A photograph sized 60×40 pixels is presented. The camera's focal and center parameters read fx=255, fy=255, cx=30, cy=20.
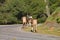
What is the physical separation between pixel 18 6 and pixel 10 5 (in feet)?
6.02

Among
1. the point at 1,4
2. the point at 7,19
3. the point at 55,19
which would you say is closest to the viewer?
the point at 55,19

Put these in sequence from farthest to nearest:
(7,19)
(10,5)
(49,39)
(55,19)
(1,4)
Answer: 1. (1,4)
2. (10,5)
3. (7,19)
4. (55,19)
5. (49,39)

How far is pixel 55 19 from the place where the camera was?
30188mm

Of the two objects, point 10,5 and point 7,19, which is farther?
point 10,5

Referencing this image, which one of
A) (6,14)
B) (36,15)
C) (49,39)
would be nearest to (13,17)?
(6,14)

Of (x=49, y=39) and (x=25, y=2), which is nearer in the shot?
→ (x=49, y=39)

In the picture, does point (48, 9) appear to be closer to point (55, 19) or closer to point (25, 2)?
point (25, 2)

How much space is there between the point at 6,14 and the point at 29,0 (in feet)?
24.4

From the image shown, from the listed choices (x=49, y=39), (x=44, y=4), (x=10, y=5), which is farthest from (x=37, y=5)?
(x=49, y=39)

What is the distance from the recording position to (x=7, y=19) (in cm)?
5119

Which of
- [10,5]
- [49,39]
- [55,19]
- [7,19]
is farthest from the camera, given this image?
[10,5]

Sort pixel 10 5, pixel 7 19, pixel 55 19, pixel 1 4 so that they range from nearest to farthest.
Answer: pixel 55 19 < pixel 7 19 < pixel 10 5 < pixel 1 4

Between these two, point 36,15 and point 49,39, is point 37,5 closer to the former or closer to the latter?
point 36,15

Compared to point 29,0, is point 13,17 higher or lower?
lower
